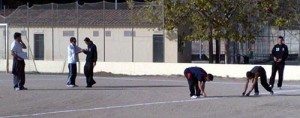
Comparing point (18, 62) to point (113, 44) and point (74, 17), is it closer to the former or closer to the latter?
point (113, 44)

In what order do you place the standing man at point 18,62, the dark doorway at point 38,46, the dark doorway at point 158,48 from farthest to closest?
the dark doorway at point 38,46 < the dark doorway at point 158,48 < the standing man at point 18,62

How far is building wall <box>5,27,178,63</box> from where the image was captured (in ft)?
126

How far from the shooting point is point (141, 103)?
17.4 metres

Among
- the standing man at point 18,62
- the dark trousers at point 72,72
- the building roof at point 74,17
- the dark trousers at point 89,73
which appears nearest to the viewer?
the standing man at point 18,62

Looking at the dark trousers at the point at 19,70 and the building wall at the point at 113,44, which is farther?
the building wall at the point at 113,44

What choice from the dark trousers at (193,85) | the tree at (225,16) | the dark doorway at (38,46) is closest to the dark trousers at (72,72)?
the dark trousers at (193,85)

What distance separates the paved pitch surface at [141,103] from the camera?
15.1m

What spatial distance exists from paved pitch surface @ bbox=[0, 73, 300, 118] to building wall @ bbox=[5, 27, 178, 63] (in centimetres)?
1581

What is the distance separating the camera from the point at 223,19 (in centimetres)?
3481

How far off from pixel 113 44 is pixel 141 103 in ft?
71.1

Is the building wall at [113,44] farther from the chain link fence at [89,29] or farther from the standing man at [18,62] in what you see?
the standing man at [18,62]

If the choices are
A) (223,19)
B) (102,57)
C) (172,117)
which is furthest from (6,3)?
(172,117)

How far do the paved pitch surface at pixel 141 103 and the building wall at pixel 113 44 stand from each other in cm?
1581

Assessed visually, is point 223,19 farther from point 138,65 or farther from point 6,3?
point 6,3
